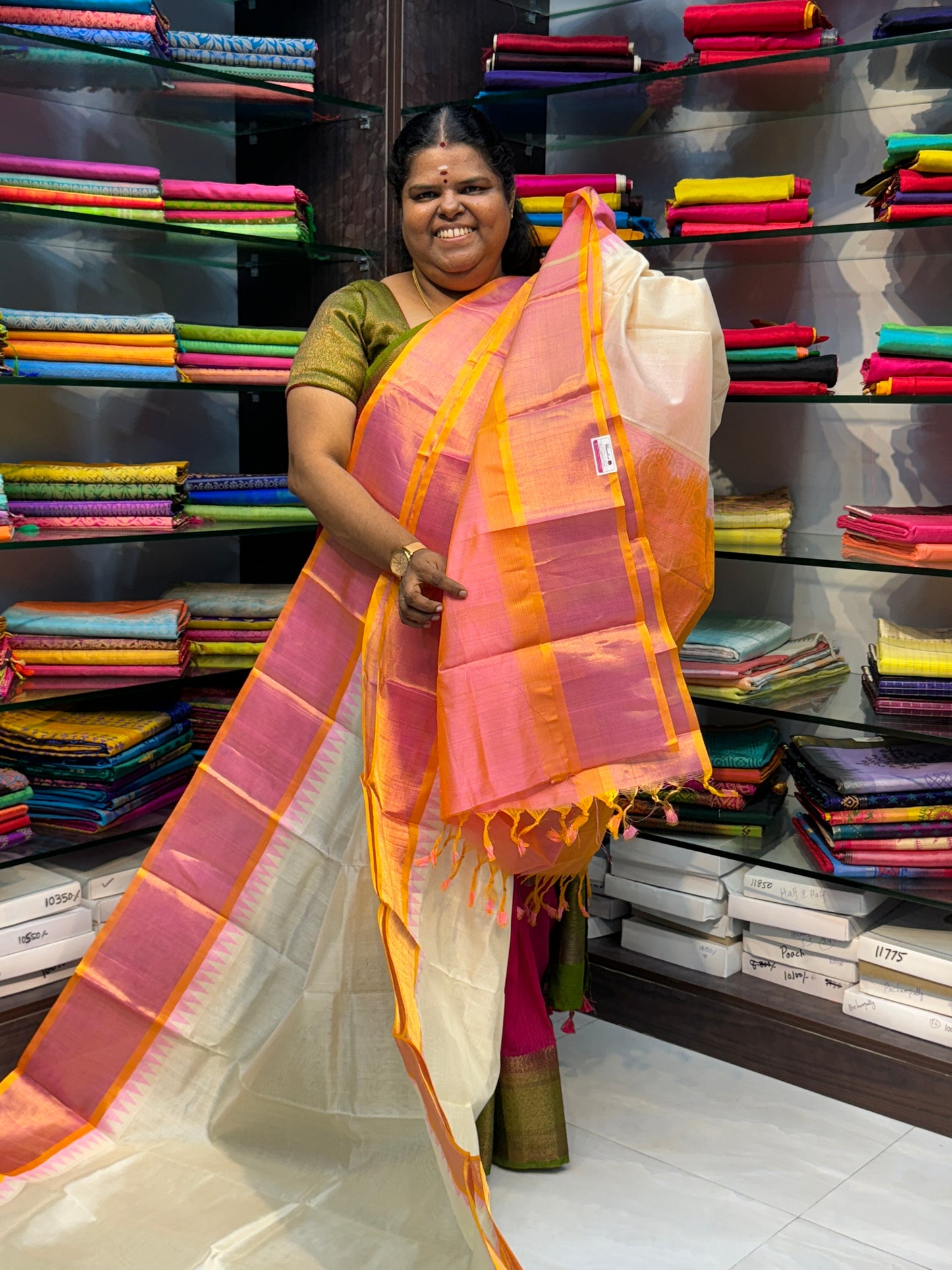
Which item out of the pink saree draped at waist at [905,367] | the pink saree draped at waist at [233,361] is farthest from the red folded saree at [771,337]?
the pink saree draped at waist at [233,361]

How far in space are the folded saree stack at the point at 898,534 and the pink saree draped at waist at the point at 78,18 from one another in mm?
1666

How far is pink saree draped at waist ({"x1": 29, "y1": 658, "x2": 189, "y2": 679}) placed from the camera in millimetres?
2754

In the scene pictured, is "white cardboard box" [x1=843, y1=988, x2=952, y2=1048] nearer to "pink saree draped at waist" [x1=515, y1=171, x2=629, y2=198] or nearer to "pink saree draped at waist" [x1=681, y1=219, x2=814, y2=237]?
"pink saree draped at waist" [x1=681, y1=219, x2=814, y2=237]

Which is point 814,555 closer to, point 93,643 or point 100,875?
point 93,643

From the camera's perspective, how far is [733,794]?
9.22 ft

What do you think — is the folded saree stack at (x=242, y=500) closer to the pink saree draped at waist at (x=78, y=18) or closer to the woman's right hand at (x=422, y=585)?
the pink saree draped at waist at (x=78, y=18)

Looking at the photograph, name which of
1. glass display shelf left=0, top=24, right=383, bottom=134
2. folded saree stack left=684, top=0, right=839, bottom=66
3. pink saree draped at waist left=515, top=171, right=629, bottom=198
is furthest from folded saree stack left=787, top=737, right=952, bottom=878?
glass display shelf left=0, top=24, right=383, bottom=134

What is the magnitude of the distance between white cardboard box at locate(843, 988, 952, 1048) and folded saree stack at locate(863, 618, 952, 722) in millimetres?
554

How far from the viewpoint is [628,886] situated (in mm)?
2930

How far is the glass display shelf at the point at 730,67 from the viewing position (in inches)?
97.1

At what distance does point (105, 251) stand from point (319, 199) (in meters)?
0.51

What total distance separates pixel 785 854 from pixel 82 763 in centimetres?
144

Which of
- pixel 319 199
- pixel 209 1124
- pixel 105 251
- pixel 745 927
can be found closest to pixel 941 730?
pixel 745 927

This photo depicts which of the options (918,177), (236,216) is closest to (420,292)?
(236,216)
